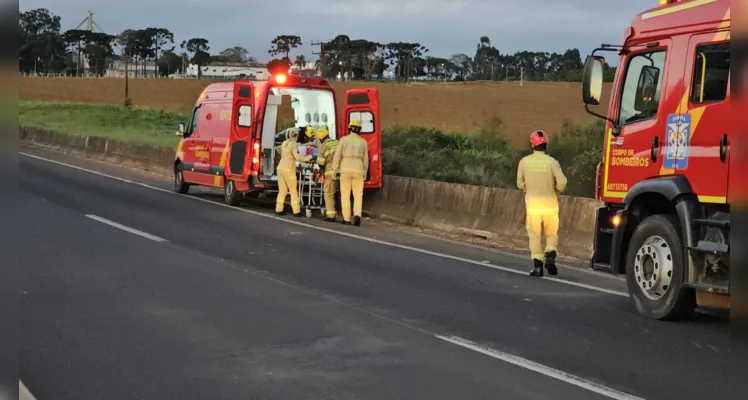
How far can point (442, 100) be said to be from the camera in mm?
68062

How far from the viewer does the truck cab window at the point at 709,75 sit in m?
7.37

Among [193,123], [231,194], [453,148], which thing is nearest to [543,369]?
[231,194]

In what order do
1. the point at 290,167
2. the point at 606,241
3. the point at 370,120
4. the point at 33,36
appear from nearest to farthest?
the point at 33,36 → the point at 606,241 → the point at 290,167 → the point at 370,120

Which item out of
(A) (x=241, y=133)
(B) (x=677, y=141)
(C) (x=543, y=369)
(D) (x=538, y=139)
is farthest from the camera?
(A) (x=241, y=133)

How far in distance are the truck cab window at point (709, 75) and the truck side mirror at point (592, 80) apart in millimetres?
1020

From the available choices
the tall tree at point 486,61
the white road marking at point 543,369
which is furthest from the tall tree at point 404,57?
the white road marking at point 543,369

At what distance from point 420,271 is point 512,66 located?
3574 inches

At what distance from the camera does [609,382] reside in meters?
6.04

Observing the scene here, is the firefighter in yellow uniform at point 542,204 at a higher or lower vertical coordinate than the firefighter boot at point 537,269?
higher

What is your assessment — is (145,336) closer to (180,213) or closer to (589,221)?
(589,221)

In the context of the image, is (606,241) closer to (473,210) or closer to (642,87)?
(642,87)

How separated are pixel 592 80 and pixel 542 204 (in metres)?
2.61

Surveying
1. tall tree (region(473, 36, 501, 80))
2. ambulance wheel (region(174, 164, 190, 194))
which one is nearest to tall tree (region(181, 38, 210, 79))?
tall tree (region(473, 36, 501, 80))

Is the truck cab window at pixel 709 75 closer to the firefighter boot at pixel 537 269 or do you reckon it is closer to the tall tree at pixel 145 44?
the firefighter boot at pixel 537 269
